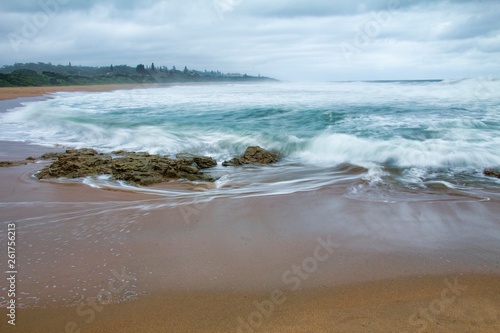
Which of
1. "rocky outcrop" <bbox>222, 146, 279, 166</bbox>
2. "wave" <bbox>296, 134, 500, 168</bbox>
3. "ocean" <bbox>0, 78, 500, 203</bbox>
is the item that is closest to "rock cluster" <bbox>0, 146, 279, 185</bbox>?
"ocean" <bbox>0, 78, 500, 203</bbox>

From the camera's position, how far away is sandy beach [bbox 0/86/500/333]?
2443 millimetres

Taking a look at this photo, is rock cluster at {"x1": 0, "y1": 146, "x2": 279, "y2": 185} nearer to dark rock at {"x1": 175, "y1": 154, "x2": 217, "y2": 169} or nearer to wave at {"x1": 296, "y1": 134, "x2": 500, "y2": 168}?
dark rock at {"x1": 175, "y1": 154, "x2": 217, "y2": 169}


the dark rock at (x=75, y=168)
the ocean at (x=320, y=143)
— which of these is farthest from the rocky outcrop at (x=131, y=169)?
the ocean at (x=320, y=143)

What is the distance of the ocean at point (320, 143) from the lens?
17.9 feet

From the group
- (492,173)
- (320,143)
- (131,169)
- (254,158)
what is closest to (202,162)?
(254,158)

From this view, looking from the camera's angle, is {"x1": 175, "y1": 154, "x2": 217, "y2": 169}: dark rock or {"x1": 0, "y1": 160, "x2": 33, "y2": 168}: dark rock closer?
{"x1": 0, "y1": 160, "x2": 33, "y2": 168}: dark rock

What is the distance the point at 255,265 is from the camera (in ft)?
10.2

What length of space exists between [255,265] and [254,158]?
4.60m

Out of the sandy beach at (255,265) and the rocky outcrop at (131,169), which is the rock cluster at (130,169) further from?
the sandy beach at (255,265)

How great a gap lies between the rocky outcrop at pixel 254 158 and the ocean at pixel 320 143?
0.80 ft

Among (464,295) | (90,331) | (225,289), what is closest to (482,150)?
(464,295)

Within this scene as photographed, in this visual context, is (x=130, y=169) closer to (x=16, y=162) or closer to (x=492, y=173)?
(x=16, y=162)

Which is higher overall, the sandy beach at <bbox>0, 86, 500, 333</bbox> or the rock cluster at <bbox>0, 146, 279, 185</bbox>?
the rock cluster at <bbox>0, 146, 279, 185</bbox>

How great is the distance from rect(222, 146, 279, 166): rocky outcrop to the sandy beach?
104 inches
